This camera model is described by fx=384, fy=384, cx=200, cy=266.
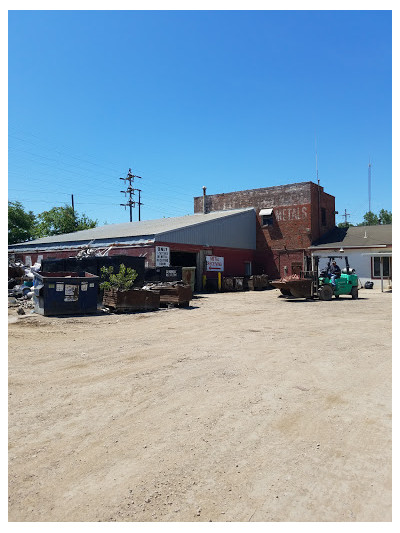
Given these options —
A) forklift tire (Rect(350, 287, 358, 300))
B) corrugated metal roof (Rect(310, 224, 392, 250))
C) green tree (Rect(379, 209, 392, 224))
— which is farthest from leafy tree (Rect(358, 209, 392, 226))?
forklift tire (Rect(350, 287, 358, 300))

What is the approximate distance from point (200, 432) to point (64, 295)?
402 inches

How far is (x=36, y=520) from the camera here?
291cm

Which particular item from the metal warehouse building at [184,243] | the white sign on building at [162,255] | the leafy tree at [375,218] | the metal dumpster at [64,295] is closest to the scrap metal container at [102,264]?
the metal dumpster at [64,295]

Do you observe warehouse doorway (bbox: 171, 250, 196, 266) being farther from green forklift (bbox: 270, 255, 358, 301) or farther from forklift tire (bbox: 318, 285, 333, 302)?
forklift tire (bbox: 318, 285, 333, 302)

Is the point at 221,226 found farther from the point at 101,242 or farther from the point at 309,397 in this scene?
the point at 309,397

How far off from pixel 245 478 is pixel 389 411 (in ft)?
8.10

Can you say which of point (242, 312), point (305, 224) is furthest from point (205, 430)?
point (305, 224)

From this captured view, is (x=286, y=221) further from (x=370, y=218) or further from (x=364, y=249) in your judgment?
(x=370, y=218)

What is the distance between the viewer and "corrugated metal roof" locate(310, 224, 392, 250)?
3169 cm

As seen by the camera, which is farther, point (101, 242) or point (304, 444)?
point (101, 242)

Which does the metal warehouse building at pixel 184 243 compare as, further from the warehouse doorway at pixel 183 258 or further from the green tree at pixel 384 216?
the green tree at pixel 384 216

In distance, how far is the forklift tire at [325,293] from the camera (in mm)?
19734

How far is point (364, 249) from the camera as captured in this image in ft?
102

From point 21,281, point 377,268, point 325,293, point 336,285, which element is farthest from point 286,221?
point 21,281
